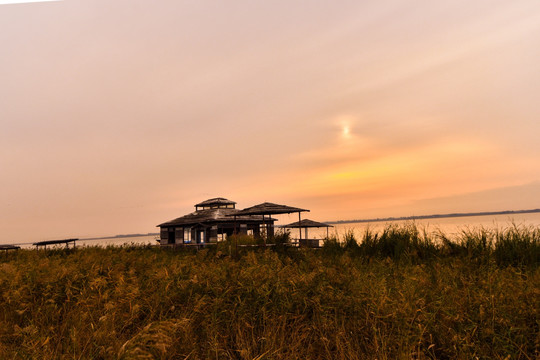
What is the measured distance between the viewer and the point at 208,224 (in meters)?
31.7

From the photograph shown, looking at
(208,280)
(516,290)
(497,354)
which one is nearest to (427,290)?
(516,290)

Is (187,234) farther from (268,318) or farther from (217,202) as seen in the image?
(268,318)

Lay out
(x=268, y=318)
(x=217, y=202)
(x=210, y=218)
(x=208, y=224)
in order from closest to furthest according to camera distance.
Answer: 1. (x=268, y=318)
2. (x=210, y=218)
3. (x=208, y=224)
4. (x=217, y=202)

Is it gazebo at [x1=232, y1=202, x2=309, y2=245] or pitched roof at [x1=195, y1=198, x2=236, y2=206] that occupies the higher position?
pitched roof at [x1=195, y1=198, x2=236, y2=206]

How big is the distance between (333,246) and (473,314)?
23.1 feet

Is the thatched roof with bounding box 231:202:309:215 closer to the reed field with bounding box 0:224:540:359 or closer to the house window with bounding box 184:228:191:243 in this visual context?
the reed field with bounding box 0:224:540:359

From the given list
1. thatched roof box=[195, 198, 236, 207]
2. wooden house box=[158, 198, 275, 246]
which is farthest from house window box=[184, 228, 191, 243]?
thatched roof box=[195, 198, 236, 207]

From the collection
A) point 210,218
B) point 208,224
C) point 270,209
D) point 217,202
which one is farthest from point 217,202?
point 270,209

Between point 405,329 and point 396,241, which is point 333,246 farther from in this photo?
point 405,329

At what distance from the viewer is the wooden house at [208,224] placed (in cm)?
3019

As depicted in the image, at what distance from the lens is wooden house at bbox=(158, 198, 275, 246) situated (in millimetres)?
30188

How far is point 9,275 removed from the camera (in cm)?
596

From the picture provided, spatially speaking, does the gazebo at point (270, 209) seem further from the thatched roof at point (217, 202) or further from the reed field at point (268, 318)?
the thatched roof at point (217, 202)

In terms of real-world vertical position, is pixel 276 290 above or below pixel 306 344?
above
